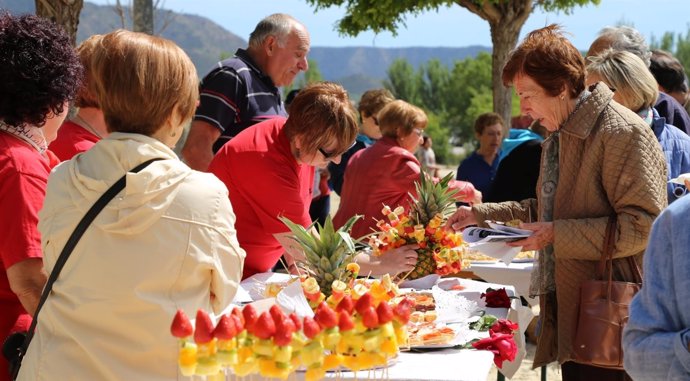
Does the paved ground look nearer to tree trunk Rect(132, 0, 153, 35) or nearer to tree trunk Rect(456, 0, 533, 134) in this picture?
tree trunk Rect(132, 0, 153, 35)

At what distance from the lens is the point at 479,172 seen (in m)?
7.97

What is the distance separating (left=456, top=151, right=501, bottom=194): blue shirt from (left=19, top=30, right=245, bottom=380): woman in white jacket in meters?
5.97

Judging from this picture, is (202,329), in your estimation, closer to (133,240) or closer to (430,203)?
(133,240)

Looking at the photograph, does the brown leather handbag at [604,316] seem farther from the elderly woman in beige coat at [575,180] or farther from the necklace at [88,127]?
the necklace at [88,127]

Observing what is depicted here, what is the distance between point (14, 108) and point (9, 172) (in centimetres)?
20

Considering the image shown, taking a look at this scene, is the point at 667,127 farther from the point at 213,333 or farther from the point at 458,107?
the point at 458,107

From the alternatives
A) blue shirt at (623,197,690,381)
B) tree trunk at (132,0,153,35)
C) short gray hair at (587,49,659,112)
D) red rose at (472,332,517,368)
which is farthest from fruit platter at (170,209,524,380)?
tree trunk at (132,0,153,35)

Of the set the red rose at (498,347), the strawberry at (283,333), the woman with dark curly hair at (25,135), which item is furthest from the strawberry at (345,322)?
the red rose at (498,347)

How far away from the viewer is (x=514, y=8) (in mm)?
12477

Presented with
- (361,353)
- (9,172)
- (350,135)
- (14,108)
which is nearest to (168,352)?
(361,353)

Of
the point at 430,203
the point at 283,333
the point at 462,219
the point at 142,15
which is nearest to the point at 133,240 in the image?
the point at 283,333

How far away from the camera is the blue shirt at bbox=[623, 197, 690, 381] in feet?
5.85

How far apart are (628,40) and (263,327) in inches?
134

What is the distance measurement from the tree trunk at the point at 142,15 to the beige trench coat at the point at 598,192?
182 inches
